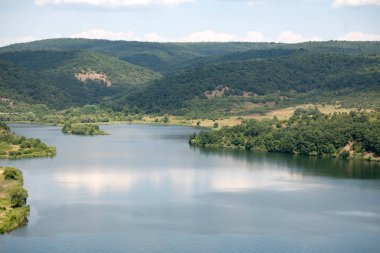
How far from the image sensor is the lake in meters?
54.4

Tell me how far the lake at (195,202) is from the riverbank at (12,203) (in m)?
0.79

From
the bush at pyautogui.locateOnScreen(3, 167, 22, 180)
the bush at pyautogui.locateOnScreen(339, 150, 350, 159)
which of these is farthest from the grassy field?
the bush at pyautogui.locateOnScreen(3, 167, 22, 180)

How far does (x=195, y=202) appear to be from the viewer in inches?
2653

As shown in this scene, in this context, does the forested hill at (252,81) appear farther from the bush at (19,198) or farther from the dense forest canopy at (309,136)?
the bush at (19,198)

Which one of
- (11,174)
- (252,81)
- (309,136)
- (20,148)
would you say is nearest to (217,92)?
(252,81)

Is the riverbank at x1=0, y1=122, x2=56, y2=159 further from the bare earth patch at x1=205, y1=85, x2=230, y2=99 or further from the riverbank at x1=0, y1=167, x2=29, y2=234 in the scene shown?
the bare earth patch at x1=205, y1=85, x2=230, y2=99

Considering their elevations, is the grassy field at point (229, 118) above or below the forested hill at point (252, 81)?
below

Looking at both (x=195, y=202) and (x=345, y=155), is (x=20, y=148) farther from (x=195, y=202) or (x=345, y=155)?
(x=345, y=155)

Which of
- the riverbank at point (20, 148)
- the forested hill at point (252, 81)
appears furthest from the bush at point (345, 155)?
the forested hill at point (252, 81)

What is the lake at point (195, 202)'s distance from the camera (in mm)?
54438

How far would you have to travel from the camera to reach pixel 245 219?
61344 millimetres

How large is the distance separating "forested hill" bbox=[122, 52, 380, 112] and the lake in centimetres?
7641

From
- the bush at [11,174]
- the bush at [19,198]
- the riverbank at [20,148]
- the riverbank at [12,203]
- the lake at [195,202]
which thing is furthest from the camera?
the riverbank at [20,148]

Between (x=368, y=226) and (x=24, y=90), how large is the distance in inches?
5416
